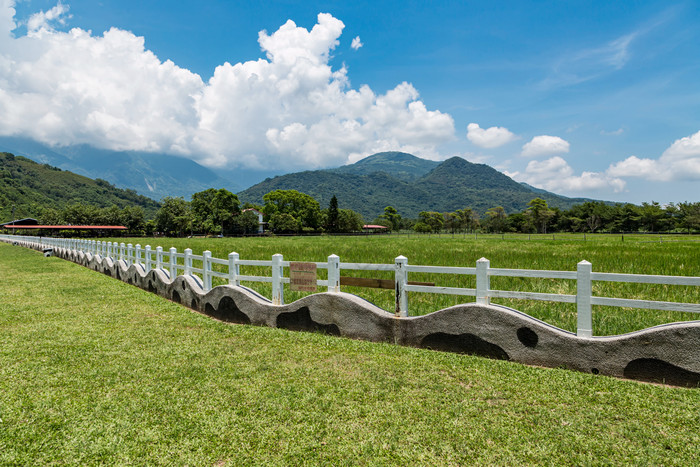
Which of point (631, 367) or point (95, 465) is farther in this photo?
point (631, 367)

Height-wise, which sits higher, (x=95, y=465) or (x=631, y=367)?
→ (x=631, y=367)

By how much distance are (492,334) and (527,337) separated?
43 centimetres

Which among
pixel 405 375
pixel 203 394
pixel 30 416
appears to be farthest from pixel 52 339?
pixel 405 375

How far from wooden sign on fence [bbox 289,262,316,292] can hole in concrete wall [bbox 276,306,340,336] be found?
378 millimetres

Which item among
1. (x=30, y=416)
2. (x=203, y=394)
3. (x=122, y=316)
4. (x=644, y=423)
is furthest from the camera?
(x=122, y=316)

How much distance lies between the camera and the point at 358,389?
172 inches

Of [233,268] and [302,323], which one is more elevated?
[233,268]

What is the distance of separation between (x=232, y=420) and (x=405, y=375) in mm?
2096

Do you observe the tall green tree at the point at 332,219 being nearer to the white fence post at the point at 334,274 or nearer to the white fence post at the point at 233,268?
the white fence post at the point at 233,268

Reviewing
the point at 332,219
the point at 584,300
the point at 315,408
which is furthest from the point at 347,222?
the point at 315,408

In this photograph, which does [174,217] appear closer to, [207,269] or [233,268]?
[207,269]

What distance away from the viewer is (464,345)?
5492 millimetres

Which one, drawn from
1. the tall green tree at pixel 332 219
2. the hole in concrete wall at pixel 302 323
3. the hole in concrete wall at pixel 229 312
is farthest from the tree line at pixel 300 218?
the hole in concrete wall at pixel 302 323

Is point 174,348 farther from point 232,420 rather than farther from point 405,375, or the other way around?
point 405,375
